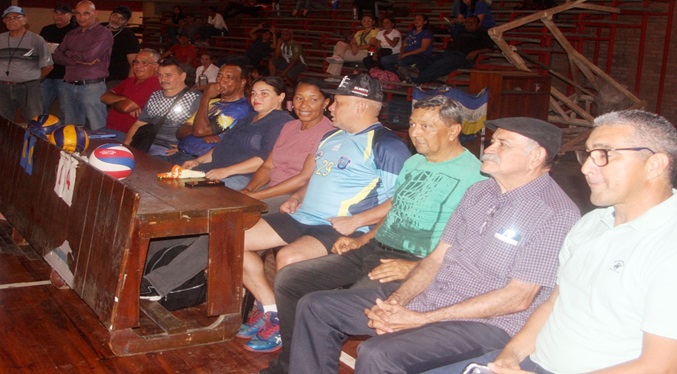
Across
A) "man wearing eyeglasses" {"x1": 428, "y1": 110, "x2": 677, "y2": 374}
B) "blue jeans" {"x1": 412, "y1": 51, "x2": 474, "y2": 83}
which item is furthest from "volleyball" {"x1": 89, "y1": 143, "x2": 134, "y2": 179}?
"blue jeans" {"x1": 412, "y1": 51, "x2": 474, "y2": 83}

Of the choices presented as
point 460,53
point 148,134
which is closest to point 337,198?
point 148,134

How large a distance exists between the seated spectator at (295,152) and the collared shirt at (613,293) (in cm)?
245

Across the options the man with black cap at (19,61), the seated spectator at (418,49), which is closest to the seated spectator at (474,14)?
the seated spectator at (418,49)

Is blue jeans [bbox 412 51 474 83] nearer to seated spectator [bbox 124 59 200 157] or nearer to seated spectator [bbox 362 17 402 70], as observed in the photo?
seated spectator [bbox 362 17 402 70]

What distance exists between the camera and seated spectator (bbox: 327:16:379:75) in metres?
14.2

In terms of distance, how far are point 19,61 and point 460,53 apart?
6.52 m

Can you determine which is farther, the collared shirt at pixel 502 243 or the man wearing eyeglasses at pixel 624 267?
the collared shirt at pixel 502 243

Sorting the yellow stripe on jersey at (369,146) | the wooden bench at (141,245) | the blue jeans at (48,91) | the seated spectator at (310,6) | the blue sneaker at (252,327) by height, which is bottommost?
the blue sneaker at (252,327)

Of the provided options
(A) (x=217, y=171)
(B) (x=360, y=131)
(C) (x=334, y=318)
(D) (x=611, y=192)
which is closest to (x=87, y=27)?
(A) (x=217, y=171)

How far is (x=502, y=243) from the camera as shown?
292cm

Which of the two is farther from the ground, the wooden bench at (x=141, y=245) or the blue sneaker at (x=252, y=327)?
the wooden bench at (x=141, y=245)

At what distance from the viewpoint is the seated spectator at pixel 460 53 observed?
12.0 meters

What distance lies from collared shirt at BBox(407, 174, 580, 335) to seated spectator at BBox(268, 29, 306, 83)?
1165cm

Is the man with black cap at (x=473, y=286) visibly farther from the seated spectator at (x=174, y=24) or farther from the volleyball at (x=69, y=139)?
the seated spectator at (x=174, y=24)
